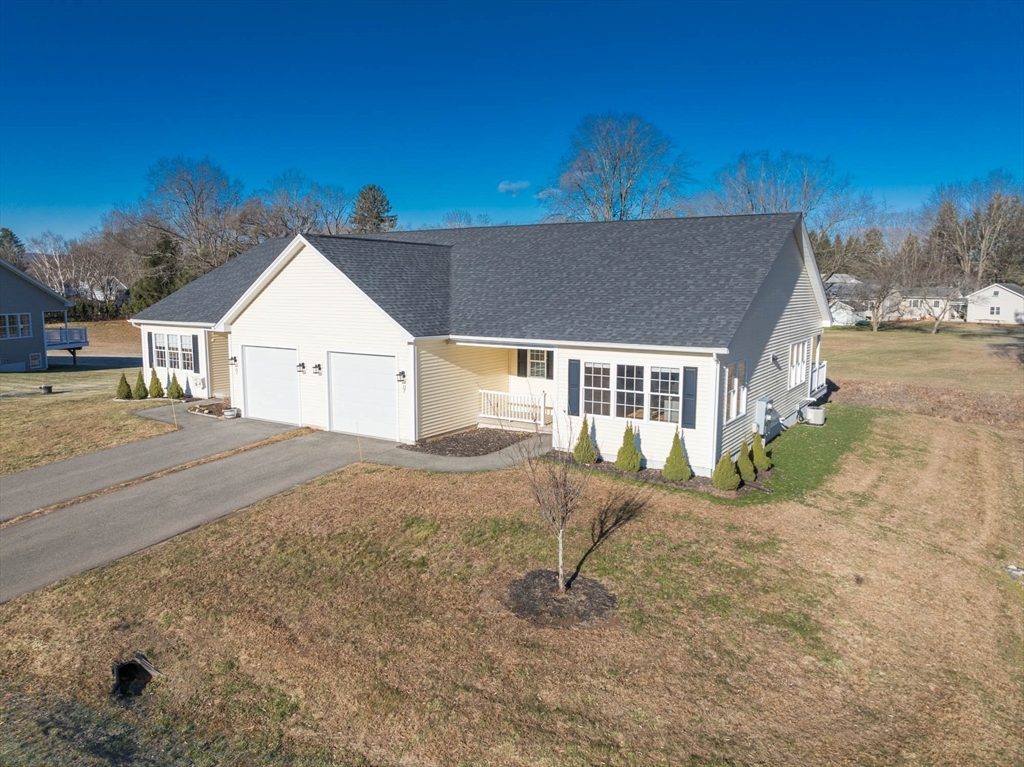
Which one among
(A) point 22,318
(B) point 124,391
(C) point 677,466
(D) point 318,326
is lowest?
(C) point 677,466

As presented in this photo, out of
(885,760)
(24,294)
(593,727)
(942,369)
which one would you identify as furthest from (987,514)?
(24,294)

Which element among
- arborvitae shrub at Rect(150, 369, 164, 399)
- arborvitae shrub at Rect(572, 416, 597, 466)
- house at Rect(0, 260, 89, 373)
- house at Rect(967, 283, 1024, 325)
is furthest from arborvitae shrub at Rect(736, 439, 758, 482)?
house at Rect(967, 283, 1024, 325)

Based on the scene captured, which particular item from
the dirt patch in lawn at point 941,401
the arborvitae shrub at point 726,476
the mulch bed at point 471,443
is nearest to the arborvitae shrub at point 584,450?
the mulch bed at point 471,443

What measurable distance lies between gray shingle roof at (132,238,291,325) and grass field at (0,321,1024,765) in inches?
541

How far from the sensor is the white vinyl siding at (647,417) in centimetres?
1516

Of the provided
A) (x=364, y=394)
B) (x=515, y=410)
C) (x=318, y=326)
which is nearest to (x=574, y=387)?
(x=515, y=410)

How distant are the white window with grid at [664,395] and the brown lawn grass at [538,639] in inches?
95.4

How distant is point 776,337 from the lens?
1969 cm

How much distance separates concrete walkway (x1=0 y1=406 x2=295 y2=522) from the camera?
14.7 metres

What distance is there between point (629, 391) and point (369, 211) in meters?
61.1

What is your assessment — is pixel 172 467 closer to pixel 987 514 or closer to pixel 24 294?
pixel 987 514

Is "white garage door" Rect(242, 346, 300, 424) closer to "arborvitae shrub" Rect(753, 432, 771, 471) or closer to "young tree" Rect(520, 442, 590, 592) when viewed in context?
"young tree" Rect(520, 442, 590, 592)

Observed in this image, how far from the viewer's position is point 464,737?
7043 millimetres

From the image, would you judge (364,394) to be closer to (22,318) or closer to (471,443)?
(471,443)
